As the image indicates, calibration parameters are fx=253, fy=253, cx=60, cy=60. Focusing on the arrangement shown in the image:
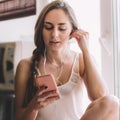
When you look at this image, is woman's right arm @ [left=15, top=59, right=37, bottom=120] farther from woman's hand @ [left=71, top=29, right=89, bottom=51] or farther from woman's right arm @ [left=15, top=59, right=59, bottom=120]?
woman's hand @ [left=71, top=29, right=89, bottom=51]

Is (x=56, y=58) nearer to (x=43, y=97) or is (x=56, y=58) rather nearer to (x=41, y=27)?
(x=41, y=27)

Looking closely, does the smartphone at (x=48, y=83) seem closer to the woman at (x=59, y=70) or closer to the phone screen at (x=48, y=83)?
the phone screen at (x=48, y=83)

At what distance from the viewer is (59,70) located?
3.90ft

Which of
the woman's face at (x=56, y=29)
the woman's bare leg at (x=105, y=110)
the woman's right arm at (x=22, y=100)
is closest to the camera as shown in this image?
the woman's bare leg at (x=105, y=110)

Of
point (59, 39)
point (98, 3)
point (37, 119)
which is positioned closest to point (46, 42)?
point (59, 39)

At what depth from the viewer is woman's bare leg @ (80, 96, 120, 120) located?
89cm

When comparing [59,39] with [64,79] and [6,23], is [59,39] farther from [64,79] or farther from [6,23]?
[6,23]

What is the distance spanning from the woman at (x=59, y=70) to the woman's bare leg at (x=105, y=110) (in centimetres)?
16

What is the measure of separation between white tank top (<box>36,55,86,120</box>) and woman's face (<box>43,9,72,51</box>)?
6.2 inches

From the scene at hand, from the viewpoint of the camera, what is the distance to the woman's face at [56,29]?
43.4 inches

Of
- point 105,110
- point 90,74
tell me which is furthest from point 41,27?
point 105,110

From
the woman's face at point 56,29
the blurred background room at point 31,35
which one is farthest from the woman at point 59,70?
the blurred background room at point 31,35

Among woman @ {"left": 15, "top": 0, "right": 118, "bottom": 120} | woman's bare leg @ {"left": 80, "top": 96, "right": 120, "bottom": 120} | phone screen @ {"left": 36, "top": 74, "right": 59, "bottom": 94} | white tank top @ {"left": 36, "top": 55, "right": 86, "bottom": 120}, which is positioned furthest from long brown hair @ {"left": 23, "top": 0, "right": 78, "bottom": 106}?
woman's bare leg @ {"left": 80, "top": 96, "right": 120, "bottom": 120}

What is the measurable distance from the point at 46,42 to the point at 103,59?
41 cm
